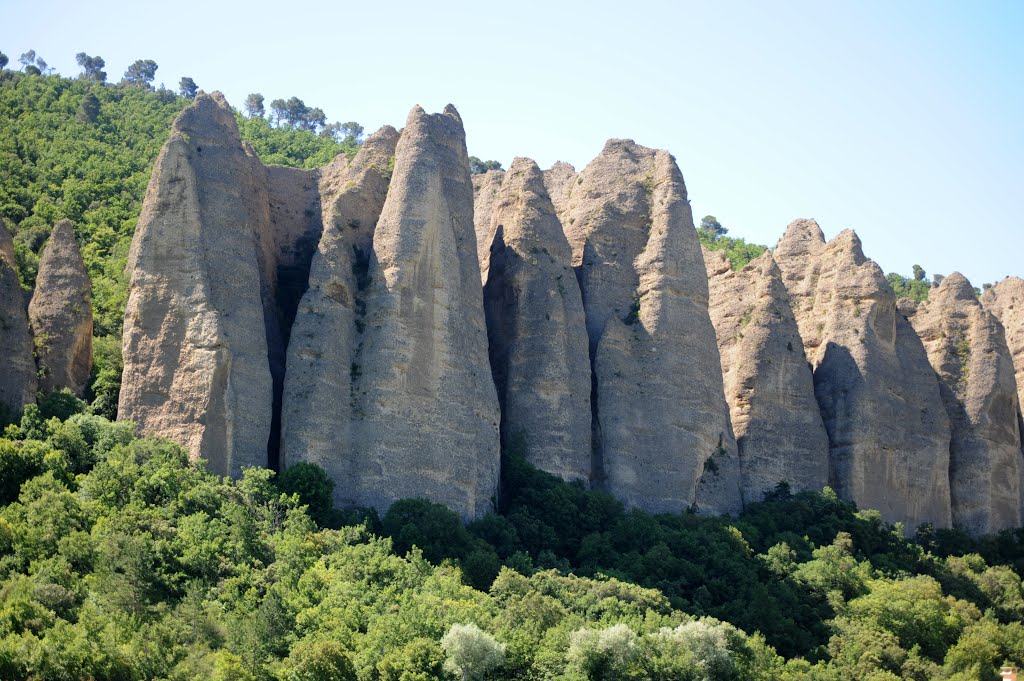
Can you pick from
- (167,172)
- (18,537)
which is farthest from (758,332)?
(18,537)

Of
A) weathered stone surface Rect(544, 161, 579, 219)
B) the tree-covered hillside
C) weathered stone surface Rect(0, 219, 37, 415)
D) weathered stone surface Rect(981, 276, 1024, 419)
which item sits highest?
weathered stone surface Rect(544, 161, 579, 219)

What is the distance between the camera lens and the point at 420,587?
48.6 metres

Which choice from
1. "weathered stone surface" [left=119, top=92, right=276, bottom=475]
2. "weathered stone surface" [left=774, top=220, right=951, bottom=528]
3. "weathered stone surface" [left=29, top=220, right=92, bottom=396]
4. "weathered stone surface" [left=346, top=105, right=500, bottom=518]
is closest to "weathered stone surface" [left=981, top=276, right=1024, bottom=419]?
"weathered stone surface" [left=774, top=220, right=951, bottom=528]

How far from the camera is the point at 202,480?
50625 millimetres

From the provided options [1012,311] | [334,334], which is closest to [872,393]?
[1012,311]

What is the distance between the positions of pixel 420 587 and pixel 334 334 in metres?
9.43

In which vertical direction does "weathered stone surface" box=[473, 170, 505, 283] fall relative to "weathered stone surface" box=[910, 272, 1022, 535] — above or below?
above

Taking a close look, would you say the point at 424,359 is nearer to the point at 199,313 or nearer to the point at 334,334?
the point at 334,334

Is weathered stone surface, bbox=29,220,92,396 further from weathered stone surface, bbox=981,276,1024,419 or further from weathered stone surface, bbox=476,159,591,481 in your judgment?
weathered stone surface, bbox=981,276,1024,419

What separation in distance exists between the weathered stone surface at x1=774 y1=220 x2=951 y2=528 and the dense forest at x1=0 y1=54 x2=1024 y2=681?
1718 millimetres

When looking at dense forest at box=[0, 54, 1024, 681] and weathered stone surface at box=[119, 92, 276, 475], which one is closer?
dense forest at box=[0, 54, 1024, 681]

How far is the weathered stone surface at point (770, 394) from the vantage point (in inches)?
2464

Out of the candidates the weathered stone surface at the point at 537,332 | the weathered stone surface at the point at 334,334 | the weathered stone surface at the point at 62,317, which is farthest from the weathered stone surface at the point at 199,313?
the weathered stone surface at the point at 537,332

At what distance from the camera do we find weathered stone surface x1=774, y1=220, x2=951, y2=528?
210 feet
